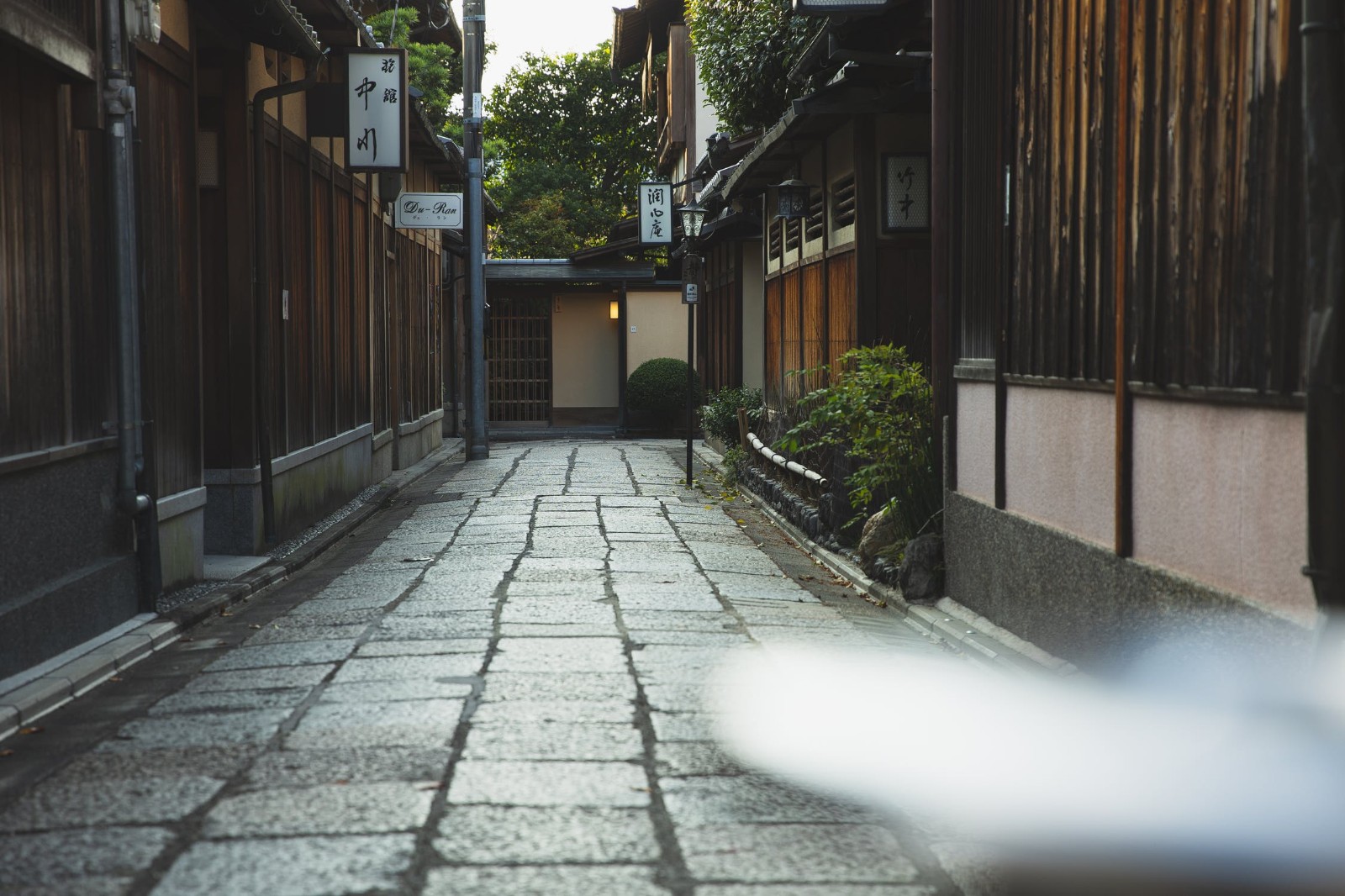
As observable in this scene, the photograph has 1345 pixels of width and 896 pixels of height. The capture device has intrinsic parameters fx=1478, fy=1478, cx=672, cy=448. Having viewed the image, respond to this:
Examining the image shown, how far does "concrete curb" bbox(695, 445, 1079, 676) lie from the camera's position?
24.4 feet

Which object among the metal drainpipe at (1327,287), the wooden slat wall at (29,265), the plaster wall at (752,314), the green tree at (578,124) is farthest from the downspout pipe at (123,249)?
the green tree at (578,124)

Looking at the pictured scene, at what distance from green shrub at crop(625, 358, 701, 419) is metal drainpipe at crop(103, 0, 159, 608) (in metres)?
22.2

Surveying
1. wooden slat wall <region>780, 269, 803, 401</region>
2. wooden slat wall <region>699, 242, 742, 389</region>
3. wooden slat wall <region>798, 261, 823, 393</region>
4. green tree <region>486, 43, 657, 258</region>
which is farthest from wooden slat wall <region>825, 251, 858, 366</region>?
green tree <region>486, 43, 657, 258</region>

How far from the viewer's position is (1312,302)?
4.43 metres

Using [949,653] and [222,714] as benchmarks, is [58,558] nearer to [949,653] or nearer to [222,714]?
[222,714]

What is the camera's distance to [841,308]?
14492mm

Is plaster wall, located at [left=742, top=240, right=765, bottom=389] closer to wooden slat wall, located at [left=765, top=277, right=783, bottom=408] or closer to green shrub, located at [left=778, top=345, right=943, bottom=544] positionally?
wooden slat wall, located at [left=765, top=277, right=783, bottom=408]

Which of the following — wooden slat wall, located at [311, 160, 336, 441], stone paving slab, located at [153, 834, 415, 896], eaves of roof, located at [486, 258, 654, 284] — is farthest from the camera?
eaves of roof, located at [486, 258, 654, 284]

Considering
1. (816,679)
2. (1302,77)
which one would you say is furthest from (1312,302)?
(816,679)

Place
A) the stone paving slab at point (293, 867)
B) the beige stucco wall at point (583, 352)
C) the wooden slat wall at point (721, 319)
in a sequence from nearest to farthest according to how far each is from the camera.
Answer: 1. the stone paving slab at point (293, 867)
2. the wooden slat wall at point (721, 319)
3. the beige stucco wall at point (583, 352)

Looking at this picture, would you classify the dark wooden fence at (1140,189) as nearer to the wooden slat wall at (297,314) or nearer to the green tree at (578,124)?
the wooden slat wall at (297,314)

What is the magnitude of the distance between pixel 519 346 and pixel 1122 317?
90.1ft

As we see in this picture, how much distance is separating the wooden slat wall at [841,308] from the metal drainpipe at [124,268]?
6.96 m

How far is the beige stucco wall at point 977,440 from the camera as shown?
888cm
